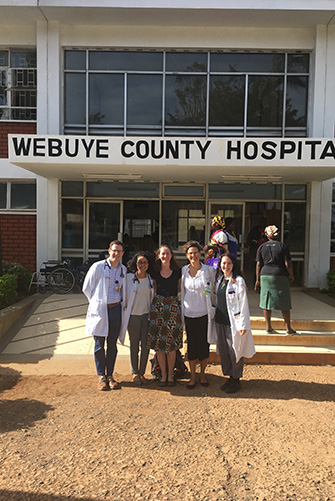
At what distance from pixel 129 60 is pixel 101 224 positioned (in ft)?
14.0

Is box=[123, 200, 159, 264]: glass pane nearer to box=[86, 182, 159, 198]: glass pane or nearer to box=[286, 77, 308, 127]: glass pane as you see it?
box=[86, 182, 159, 198]: glass pane

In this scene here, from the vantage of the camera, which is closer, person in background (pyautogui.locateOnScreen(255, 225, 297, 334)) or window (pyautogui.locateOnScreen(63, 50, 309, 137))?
person in background (pyautogui.locateOnScreen(255, 225, 297, 334))

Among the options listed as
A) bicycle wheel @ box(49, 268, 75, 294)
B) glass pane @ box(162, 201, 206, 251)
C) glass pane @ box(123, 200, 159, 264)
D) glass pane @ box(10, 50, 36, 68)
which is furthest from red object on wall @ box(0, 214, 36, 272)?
glass pane @ box(10, 50, 36, 68)

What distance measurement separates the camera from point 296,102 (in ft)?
34.6

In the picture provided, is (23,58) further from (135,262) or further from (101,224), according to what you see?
(135,262)

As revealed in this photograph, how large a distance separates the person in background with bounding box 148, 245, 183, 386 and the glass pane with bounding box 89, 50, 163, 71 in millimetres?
7383

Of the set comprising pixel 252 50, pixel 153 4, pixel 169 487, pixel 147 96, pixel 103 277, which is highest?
pixel 153 4

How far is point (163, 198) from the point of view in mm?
10719

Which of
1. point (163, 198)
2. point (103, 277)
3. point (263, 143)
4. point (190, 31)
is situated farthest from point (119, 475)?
point (190, 31)

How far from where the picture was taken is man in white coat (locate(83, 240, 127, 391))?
4.66m

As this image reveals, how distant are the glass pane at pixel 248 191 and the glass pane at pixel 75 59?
184 inches

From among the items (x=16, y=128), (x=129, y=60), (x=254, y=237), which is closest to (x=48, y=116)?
(x=16, y=128)

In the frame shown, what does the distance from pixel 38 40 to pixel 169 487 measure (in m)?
10.5

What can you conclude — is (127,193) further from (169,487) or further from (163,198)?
(169,487)
